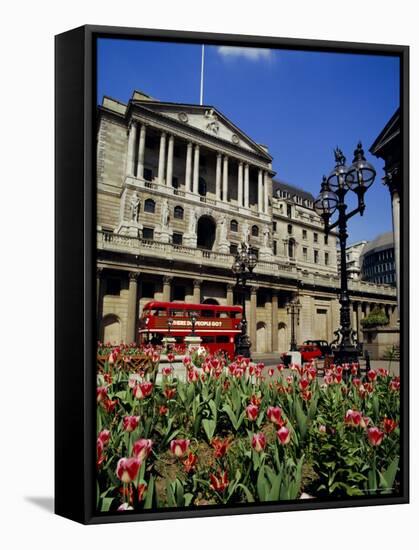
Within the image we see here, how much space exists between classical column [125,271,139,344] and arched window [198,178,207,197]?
155cm

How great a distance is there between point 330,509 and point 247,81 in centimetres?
595

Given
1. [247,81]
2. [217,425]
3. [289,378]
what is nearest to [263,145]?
[247,81]

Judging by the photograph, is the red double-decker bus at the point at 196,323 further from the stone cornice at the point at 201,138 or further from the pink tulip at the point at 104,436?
the stone cornice at the point at 201,138

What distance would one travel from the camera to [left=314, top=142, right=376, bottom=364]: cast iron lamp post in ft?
26.1

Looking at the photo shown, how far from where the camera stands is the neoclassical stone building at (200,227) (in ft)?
23.0

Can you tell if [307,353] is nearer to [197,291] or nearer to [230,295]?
[230,295]

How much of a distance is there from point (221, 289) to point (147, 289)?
1188mm

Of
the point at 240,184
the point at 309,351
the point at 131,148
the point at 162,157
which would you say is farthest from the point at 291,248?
the point at 131,148

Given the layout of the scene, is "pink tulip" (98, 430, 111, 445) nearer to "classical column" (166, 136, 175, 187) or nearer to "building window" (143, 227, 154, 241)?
"building window" (143, 227, 154, 241)

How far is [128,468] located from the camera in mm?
5945

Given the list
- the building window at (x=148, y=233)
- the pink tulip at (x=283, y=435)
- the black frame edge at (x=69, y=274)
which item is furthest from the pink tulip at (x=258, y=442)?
the building window at (x=148, y=233)

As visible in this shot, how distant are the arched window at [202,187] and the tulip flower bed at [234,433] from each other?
2273 mm

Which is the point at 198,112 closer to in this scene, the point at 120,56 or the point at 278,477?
the point at 120,56

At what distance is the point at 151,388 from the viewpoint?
7.05 m
